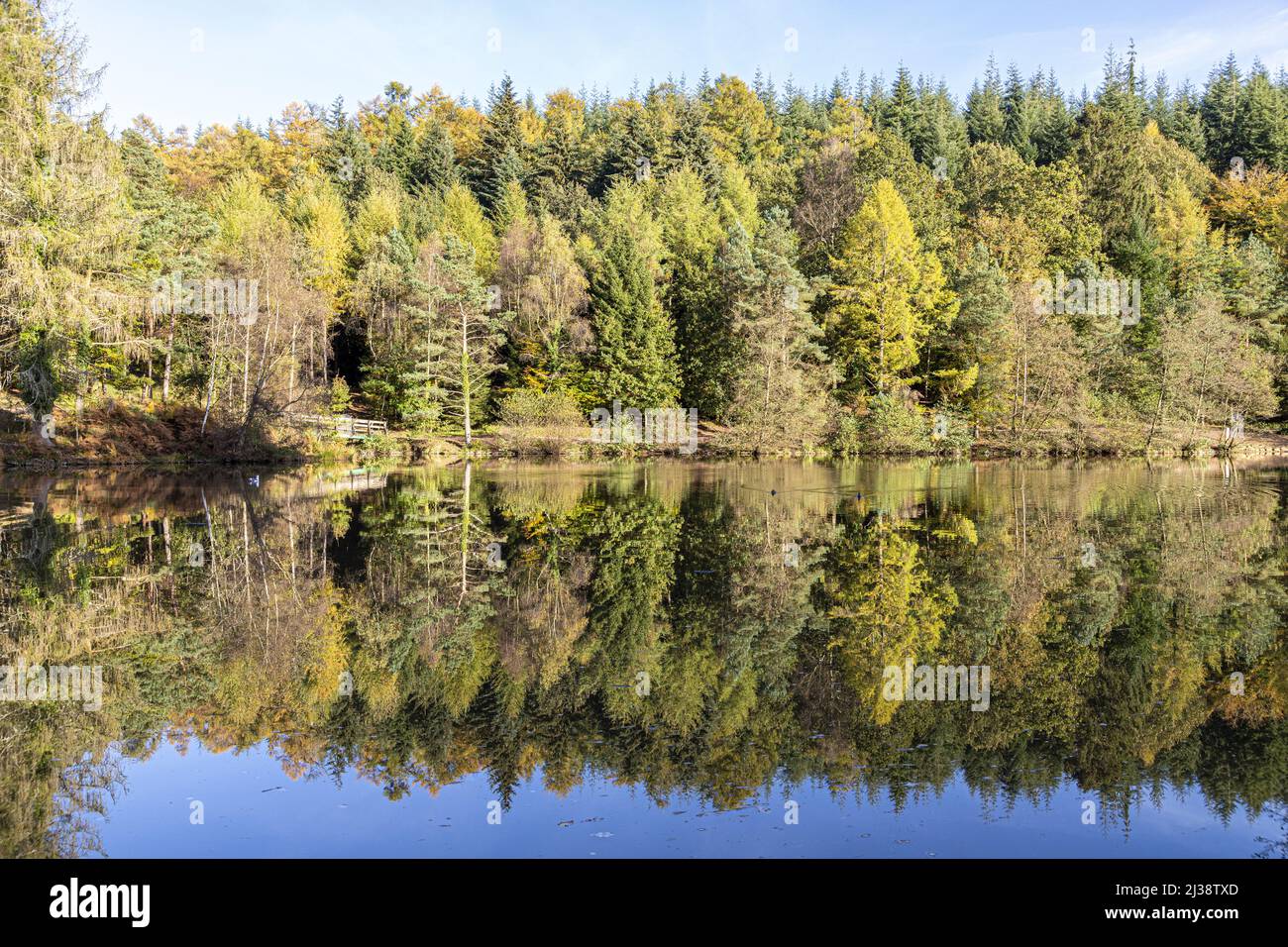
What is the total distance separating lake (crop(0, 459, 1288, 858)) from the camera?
18.6ft

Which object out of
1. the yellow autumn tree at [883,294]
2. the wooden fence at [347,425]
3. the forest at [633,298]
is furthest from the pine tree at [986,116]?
the wooden fence at [347,425]

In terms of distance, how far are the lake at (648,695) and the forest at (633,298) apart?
1985 cm

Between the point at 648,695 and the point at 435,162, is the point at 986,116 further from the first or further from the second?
the point at 648,695

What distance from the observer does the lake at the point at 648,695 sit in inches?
223

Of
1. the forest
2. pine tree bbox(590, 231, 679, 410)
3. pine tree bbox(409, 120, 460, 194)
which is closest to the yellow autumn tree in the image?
the forest

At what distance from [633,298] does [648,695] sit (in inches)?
1821

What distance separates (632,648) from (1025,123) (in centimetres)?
9765

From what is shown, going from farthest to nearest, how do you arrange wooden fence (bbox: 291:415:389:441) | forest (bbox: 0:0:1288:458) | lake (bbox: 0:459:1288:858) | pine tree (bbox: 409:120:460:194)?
pine tree (bbox: 409:120:460:194) < wooden fence (bbox: 291:415:389:441) < forest (bbox: 0:0:1288:458) < lake (bbox: 0:459:1288:858)

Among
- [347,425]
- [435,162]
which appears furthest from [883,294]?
[435,162]

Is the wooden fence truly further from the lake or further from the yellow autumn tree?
the lake

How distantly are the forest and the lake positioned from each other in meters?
19.9

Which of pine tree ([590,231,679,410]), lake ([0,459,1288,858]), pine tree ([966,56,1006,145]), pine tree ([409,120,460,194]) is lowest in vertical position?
lake ([0,459,1288,858])
